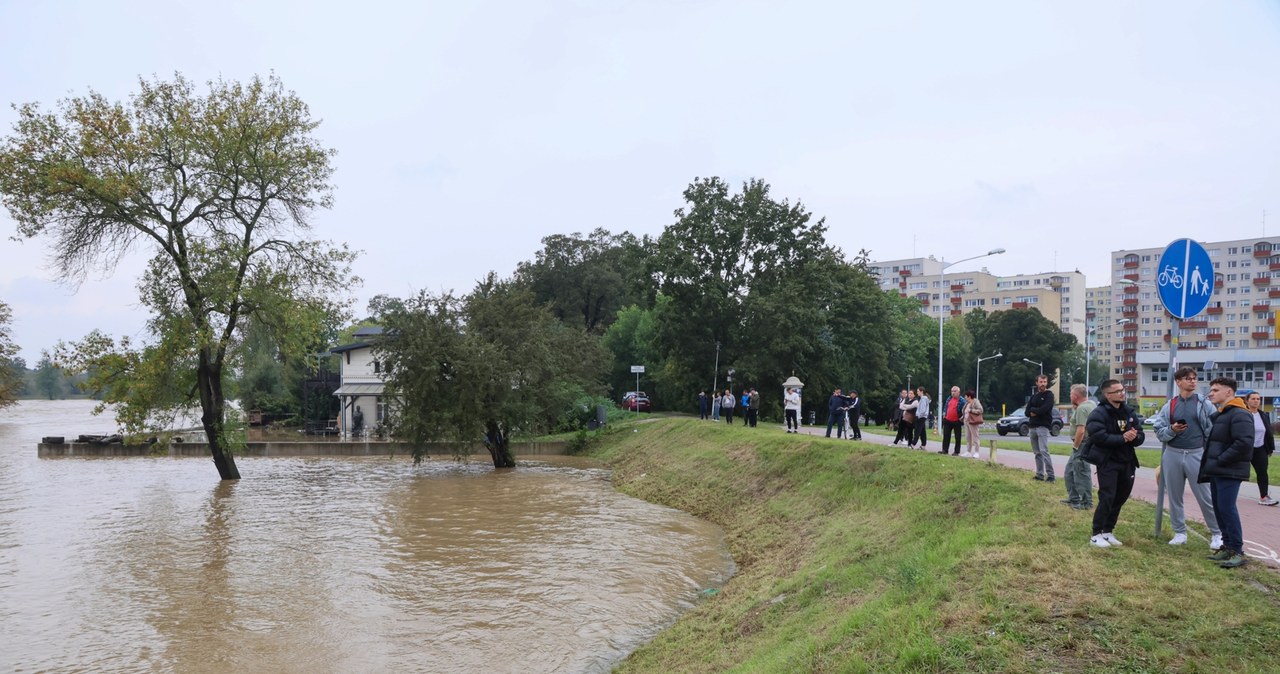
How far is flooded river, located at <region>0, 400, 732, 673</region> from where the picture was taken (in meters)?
10.1

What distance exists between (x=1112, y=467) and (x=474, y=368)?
26.5m

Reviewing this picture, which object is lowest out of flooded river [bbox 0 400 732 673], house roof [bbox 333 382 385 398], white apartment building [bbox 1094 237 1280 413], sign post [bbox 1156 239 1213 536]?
flooded river [bbox 0 400 732 673]

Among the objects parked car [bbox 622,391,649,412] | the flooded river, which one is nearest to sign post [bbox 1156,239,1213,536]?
the flooded river

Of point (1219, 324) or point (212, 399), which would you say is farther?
point (1219, 324)

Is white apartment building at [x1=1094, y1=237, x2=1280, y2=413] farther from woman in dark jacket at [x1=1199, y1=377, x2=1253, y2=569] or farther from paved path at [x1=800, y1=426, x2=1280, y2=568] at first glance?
woman in dark jacket at [x1=1199, y1=377, x2=1253, y2=569]

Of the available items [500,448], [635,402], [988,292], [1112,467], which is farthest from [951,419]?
[988,292]

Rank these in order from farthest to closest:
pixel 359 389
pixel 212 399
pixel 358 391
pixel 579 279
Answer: pixel 579 279 < pixel 359 389 < pixel 358 391 < pixel 212 399

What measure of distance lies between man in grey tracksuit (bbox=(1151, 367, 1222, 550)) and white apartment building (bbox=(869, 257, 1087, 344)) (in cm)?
Result: 11673

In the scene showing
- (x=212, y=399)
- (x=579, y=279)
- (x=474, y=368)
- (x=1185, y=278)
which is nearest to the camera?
(x=1185, y=278)

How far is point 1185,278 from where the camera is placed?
22.4ft

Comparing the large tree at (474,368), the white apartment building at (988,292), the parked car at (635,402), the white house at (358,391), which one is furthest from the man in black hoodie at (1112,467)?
the white apartment building at (988,292)

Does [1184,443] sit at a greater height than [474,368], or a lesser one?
lesser

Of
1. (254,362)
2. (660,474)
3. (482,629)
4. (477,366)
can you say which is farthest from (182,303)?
(482,629)

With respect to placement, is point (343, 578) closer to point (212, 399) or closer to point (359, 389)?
point (212, 399)
